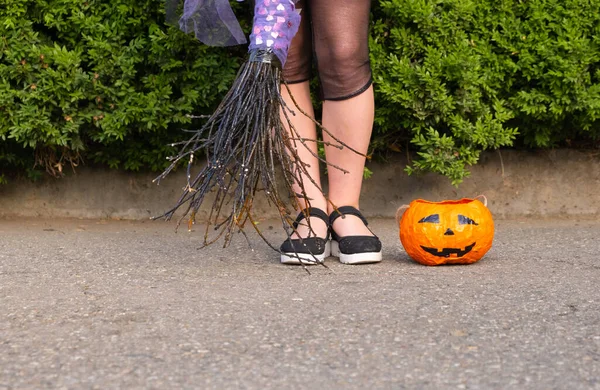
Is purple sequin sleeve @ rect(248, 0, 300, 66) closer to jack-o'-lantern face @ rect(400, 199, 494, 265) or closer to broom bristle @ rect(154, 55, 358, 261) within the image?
broom bristle @ rect(154, 55, 358, 261)

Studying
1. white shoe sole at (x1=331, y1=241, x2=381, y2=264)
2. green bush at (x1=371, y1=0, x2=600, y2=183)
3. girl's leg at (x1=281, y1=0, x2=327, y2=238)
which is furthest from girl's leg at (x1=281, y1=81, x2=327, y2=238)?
green bush at (x1=371, y1=0, x2=600, y2=183)

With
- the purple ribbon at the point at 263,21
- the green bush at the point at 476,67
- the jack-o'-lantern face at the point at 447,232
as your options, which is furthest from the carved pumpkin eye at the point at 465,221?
the green bush at the point at 476,67

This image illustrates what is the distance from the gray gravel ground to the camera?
6.98 feet

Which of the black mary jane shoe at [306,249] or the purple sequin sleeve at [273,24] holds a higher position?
the purple sequin sleeve at [273,24]

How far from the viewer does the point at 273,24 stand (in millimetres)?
3197

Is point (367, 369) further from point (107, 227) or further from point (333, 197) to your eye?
point (107, 227)

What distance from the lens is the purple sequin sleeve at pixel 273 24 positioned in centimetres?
319

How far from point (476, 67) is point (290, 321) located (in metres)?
2.22

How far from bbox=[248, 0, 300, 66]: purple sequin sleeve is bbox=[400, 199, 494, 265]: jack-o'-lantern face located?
2.71 ft

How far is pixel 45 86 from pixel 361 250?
6.27 ft

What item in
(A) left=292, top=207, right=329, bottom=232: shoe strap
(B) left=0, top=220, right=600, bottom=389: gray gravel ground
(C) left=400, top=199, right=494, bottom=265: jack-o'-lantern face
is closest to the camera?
(B) left=0, top=220, right=600, bottom=389: gray gravel ground

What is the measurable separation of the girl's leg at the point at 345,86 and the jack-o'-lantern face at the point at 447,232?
216 millimetres

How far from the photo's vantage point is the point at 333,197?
3.62 meters

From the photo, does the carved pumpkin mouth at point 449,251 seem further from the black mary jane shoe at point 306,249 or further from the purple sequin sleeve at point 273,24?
the purple sequin sleeve at point 273,24
